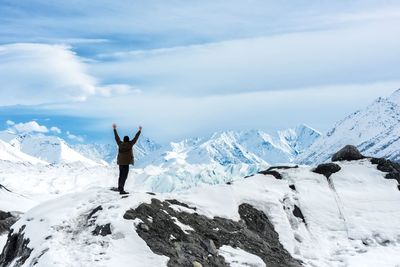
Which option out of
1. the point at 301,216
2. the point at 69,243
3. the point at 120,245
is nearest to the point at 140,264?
the point at 120,245

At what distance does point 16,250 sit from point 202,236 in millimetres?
9233

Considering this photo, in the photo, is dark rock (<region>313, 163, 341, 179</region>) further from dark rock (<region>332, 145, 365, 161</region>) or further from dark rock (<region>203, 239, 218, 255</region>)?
dark rock (<region>203, 239, 218, 255</region>)

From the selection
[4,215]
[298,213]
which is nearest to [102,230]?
[298,213]

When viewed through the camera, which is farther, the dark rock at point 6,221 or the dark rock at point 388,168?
the dark rock at point 6,221

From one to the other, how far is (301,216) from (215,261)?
12069mm

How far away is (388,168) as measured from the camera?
4562 cm

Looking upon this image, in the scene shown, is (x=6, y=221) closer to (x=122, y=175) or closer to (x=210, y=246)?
(x=122, y=175)

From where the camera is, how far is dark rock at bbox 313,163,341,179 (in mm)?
45188

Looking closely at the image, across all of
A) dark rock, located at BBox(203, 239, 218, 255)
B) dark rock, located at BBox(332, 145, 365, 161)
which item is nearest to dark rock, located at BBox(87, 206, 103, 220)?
dark rock, located at BBox(203, 239, 218, 255)

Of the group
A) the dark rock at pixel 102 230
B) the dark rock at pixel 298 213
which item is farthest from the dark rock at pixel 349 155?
the dark rock at pixel 102 230

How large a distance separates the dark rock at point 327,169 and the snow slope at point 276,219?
0.55 metres

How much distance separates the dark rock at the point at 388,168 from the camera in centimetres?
4448

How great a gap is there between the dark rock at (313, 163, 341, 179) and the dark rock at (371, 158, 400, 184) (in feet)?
11.0

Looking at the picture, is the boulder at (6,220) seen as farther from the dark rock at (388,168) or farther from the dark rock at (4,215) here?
the dark rock at (388,168)
